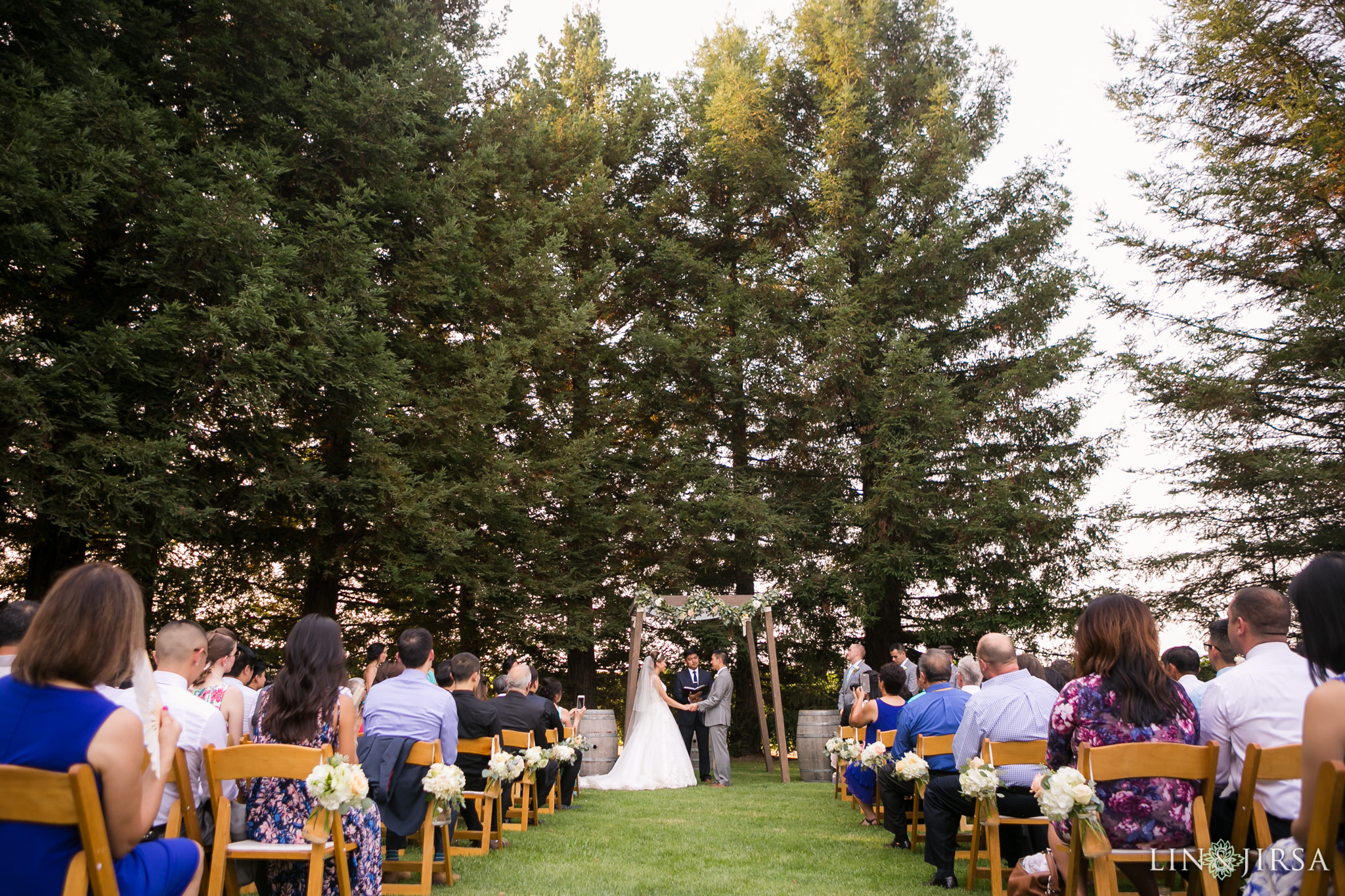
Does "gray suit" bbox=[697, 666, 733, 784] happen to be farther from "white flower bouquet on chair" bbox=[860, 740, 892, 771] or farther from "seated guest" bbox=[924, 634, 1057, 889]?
"seated guest" bbox=[924, 634, 1057, 889]

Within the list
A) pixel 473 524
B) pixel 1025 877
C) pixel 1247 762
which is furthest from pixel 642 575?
pixel 1247 762

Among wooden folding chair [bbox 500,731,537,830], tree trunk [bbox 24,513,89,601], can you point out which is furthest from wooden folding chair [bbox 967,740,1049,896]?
tree trunk [bbox 24,513,89,601]

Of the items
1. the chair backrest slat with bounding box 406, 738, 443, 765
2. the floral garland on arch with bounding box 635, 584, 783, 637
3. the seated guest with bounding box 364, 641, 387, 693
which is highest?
the floral garland on arch with bounding box 635, 584, 783, 637

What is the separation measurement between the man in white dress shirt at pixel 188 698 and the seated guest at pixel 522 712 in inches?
177

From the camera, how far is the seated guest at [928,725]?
23.7 feet

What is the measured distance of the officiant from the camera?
14.5 metres

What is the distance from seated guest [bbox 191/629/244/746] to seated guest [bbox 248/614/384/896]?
0.27 m

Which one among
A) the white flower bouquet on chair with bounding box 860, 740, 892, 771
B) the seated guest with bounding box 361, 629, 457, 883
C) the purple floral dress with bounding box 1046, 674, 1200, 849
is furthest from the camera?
the white flower bouquet on chair with bounding box 860, 740, 892, 771

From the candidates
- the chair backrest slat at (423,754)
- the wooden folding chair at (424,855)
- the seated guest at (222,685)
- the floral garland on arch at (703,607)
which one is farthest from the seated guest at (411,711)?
the floral garland on arch at (703,607)

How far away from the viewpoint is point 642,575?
19547mm

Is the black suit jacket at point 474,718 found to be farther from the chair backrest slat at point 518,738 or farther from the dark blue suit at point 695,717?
the dark blue suit at point 695,717

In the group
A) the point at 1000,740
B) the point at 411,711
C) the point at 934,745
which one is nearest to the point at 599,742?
the point at 411,711

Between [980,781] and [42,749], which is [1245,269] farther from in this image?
[42,749]

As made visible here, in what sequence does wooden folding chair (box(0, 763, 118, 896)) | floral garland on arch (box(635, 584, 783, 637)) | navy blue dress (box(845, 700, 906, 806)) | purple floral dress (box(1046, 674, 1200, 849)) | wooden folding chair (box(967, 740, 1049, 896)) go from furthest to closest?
floral garland on arch (box(635, 584, 783, 637)) → navy blue dress (box(845, 700, 906, 806)) → wooden folding chair (box(967, 740, 1049, 896)) → purple floral dress (box(1046, 674, 1200, 849)) → wooden folding chair (box(0, 763, 118, 896))
